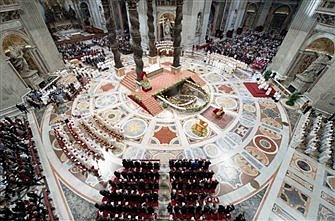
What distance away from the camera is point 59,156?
12320 millimetres

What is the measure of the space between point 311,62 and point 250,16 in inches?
770

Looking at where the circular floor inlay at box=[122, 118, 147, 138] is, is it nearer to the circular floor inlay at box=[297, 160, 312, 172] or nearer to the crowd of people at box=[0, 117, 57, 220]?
the crowd of people at box=[0, 117, 57, 220]

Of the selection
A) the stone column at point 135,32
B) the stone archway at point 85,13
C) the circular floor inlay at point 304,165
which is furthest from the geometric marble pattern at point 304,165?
the stone archway at point 85,13

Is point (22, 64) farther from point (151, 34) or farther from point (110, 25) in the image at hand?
point (151, 34)

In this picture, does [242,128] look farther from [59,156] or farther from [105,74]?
[105,74]

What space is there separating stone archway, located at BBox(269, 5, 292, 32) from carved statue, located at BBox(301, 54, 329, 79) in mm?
18433

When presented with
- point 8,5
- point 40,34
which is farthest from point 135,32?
point 40,34

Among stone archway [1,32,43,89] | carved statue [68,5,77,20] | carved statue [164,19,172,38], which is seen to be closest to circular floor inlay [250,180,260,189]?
stone archway [1,32,43,89]

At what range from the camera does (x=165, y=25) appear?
2647 centimetres

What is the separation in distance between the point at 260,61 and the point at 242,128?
41.5ft

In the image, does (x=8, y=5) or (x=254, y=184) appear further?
(x=8, y=5)

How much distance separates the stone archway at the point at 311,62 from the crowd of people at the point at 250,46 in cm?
485

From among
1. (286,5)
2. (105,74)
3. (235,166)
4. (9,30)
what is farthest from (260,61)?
(9,30)

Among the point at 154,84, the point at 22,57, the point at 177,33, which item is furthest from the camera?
the point at 154,84
